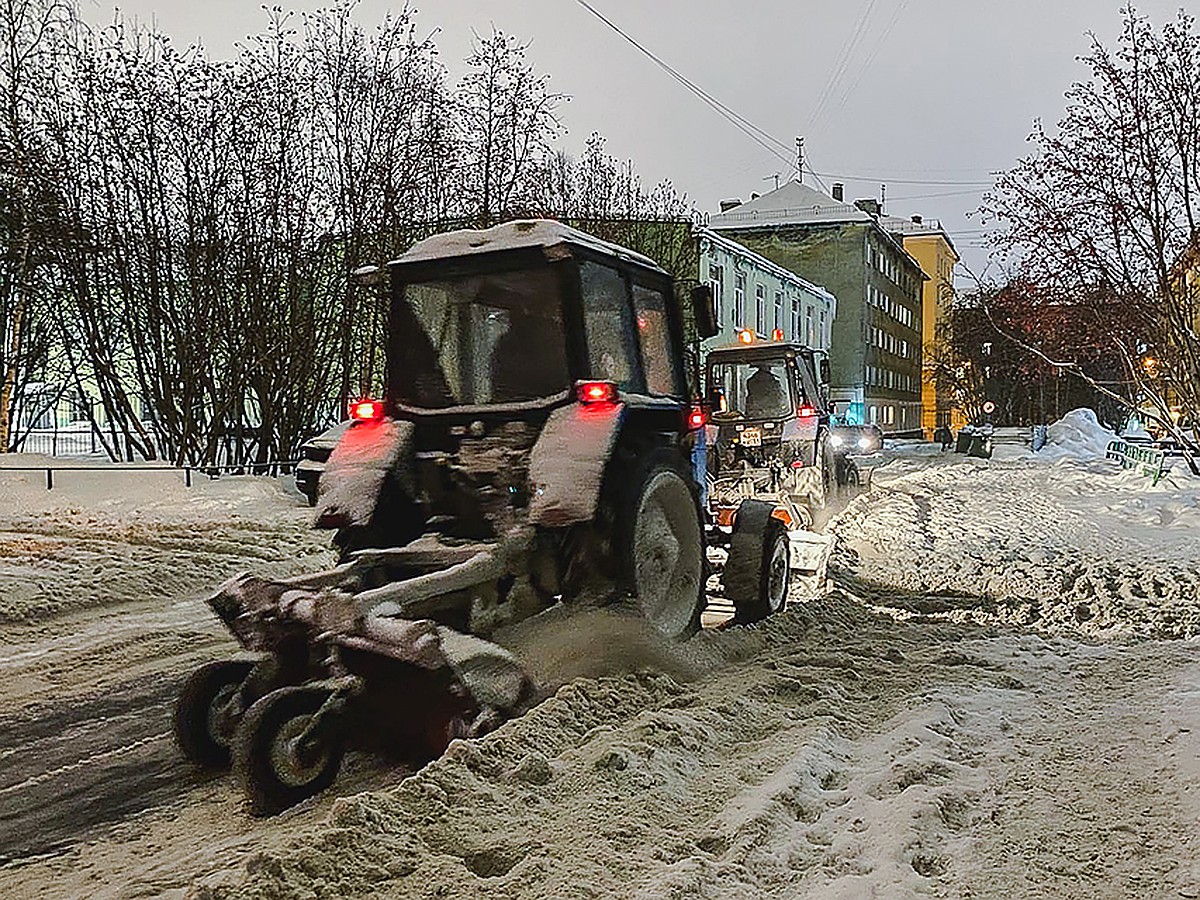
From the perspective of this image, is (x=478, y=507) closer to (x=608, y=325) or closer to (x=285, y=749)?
(x=608, y=325)

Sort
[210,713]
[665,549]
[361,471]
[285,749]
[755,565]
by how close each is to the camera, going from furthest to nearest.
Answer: [755,565] → [665,549] → [361,471] → [210,713] → [285,749]

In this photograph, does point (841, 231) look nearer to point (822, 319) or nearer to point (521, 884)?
point (822, 319)

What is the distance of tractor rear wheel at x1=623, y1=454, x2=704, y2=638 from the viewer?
561 cm

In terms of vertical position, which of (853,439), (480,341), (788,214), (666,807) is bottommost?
(666,807)

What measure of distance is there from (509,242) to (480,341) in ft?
1.98

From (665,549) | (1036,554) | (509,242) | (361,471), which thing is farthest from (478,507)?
(1036,554)

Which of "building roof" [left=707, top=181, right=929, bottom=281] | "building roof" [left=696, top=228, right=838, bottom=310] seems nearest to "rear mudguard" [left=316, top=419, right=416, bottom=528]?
"building roof" [left=696, top=228, right=838, bottom=310]

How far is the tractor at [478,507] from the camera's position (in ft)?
13.8

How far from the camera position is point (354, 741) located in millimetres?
4461

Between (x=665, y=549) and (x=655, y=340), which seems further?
(x=655, y=340)

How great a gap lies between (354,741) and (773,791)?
1.76m

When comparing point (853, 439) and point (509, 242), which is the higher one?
point (509, 242)

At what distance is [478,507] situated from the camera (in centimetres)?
581

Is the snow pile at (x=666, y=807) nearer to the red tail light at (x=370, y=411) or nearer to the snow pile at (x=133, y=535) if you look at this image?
the red tail light at (x=370, y=411)
